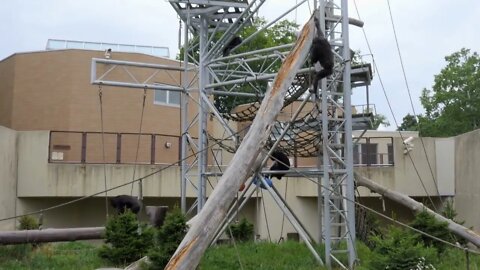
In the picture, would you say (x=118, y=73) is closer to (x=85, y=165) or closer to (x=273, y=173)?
(x=85, y=165)

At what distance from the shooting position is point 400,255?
9758 mm

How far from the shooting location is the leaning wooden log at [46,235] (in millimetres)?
12812

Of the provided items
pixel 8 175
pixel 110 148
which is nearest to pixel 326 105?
pixel 8 175

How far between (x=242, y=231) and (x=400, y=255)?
766 cm

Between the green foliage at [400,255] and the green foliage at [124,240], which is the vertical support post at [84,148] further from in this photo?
the green foliage at [400,255]

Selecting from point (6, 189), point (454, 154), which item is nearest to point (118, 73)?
point (6, 189)

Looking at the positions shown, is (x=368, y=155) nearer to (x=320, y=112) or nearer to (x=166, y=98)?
(x=166, y=98)

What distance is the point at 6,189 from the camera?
65.5 ft

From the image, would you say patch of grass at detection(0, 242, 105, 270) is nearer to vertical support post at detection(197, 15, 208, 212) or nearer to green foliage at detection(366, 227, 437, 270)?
vertical support post at detection(197, 15, 208, 212)

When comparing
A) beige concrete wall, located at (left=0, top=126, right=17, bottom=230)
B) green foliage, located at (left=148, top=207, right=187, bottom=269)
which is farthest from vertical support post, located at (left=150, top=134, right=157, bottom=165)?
green foliage, located at (left=148, top=207, right=187, bottom=269)

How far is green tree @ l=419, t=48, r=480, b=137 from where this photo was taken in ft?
139

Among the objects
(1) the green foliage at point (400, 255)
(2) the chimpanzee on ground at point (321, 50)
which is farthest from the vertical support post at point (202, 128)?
(1) the green foliage at point (400, 255)

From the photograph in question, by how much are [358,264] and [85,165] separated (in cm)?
1208

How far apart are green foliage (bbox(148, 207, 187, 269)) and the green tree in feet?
115
